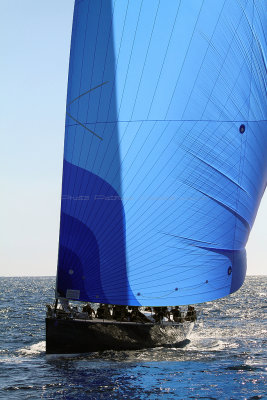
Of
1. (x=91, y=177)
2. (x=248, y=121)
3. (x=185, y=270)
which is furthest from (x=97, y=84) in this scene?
(x=185, y=270)

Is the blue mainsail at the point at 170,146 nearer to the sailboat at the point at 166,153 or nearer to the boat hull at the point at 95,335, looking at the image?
the sailboat at the point at 166,153

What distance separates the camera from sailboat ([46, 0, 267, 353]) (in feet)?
57.6

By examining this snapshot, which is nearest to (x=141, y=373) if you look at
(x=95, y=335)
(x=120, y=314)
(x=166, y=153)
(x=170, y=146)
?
(x=95, y=335)

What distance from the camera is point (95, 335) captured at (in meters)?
17.9

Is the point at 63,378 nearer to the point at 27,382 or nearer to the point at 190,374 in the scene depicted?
the point at 27,382

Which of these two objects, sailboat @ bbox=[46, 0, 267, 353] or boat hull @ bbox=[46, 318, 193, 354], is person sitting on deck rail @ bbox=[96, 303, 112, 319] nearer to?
boat hull @ bbox=[46, 318, 193, 354]

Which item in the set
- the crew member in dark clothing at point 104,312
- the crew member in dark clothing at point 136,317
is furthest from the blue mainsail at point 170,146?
the crew member in dark clothing at point 136,317

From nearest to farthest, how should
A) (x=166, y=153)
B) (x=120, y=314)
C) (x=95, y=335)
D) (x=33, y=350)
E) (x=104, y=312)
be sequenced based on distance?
(x=166, y=153) → (x=95, y=335) → (x=104, y=312) → (x=120, y=314) → (x=33, y=350)

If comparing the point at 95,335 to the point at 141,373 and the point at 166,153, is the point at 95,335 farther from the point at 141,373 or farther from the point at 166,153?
the point at 166,153

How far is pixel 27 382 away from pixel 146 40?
10.2 meters

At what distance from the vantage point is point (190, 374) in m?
15.3

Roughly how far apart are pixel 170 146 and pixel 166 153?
245 millimetres

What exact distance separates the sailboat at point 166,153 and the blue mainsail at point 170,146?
3 centimetres

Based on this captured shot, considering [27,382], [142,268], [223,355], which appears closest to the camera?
[27,382]
